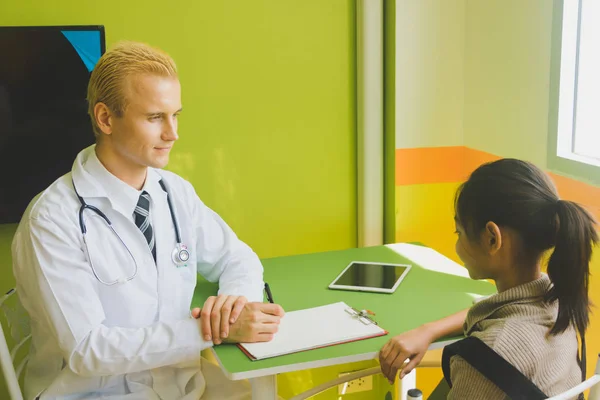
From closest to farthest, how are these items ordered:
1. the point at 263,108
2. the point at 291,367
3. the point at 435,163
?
the point at 291,367, the point at 263,108, the point at 435,163

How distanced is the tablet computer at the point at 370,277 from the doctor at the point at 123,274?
0.28 meters

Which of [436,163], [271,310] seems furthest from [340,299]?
[436,163]

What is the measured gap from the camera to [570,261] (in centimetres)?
128

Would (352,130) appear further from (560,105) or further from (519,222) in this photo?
(519,222)

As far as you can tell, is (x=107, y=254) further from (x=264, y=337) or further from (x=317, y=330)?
(x=317, y=330)

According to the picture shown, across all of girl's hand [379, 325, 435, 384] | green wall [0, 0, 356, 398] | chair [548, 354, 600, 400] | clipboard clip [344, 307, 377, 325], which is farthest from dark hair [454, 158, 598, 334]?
green wall [0, 0, 356, 398]

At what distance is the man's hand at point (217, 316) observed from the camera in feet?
5.28

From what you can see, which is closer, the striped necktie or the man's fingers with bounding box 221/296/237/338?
the man's fingers with bounding box 221/296/237/338

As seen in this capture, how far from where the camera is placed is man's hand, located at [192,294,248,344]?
5.28ft

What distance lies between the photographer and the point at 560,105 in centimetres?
211

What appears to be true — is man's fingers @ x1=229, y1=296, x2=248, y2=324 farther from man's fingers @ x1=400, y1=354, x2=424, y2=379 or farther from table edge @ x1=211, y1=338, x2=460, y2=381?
man's fingers @ x1=400, y1=354, x2=424, y2=379

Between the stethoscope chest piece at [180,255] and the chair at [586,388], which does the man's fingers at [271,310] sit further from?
the chair at [586,388]

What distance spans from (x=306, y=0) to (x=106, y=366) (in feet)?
4.89

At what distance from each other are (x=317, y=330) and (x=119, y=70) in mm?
782
